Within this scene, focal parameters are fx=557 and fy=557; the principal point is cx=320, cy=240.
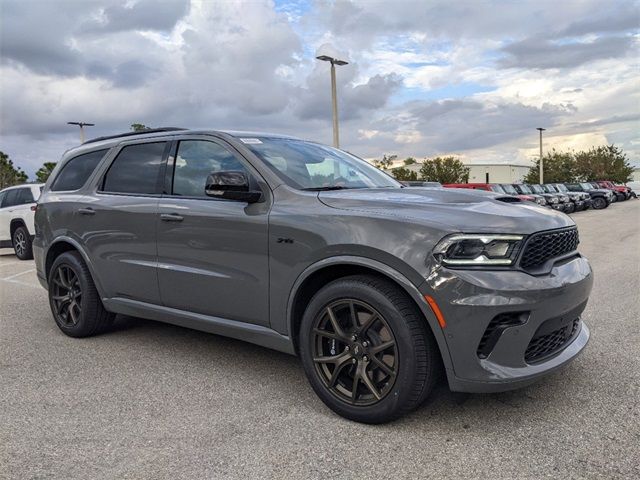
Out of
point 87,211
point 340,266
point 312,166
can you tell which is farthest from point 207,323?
point 87,211

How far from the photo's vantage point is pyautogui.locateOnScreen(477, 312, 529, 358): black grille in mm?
2852

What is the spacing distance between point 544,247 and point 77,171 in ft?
14.2

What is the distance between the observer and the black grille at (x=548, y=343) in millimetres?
3000


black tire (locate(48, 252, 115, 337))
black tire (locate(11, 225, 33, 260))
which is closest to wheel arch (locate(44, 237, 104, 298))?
black tire (locate(48, 252, 115, 337))

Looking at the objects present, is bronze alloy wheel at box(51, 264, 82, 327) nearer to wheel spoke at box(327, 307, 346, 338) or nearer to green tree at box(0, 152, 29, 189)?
wheel spoke at box(327, 307, 346, 338)

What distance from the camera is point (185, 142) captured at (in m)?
4.32

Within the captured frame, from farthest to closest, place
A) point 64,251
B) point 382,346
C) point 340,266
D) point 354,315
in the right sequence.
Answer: point 64,251
point 340,266
point 354,315
point 382,346

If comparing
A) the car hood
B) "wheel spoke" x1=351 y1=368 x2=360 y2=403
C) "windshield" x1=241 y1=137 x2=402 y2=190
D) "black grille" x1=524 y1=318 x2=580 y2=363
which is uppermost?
"windshield" x1=241 y1=137 x2=402 y2=190

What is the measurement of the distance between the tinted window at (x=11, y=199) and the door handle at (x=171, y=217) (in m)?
10.1

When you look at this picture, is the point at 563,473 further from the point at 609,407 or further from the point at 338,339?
the point at 338,339

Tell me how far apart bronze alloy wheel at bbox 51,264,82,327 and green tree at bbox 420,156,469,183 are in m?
60.5

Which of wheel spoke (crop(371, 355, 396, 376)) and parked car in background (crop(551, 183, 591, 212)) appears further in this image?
parked car in background (crop(551, 183, 591, 212))

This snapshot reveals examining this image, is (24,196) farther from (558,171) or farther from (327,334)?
(558,171)

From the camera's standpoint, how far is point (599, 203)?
3309cm
